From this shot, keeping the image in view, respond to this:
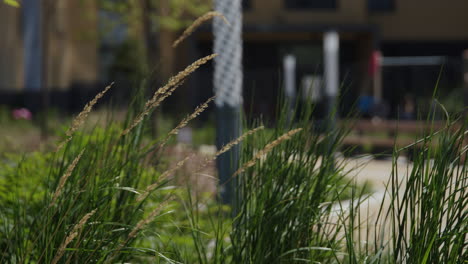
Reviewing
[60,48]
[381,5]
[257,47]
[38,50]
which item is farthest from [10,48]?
[381,5]

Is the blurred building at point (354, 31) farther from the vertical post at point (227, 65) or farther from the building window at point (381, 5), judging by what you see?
the vertical post at point (227, 65)

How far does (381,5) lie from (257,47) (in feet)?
16.5

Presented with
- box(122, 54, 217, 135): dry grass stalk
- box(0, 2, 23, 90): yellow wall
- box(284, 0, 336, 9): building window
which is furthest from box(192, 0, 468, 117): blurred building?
box(122, 54, 217, 135): dry grass stalk

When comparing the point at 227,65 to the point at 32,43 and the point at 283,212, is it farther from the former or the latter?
the point at 32,43

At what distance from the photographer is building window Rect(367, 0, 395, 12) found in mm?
29384

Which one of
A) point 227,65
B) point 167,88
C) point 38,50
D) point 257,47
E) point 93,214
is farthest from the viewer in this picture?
point 257,47

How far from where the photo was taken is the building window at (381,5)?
29384 mm

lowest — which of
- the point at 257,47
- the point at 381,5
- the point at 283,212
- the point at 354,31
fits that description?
the point at 283,212

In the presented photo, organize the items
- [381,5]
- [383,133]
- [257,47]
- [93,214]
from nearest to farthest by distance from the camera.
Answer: [93,214] < [383,133] < [381,5] < [257,47]

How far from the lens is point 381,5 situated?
1168 inches

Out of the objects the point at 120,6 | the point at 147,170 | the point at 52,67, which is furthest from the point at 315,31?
the point at 147,170

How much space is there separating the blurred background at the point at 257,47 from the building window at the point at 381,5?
0.04 meters

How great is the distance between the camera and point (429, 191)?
8.07ft

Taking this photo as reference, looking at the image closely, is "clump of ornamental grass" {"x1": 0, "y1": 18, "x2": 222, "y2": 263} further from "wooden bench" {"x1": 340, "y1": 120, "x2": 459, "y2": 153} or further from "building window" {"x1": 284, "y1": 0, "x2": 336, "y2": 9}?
"building window" {"x1": 284, "y1": 0, "x2": 336, "y2": 9}
